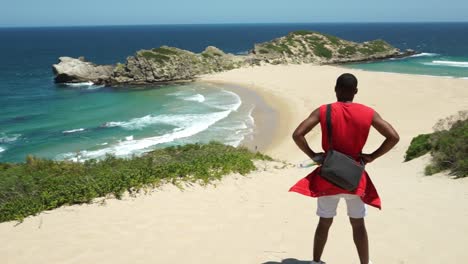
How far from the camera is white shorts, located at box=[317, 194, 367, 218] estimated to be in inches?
161

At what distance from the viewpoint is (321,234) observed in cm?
438

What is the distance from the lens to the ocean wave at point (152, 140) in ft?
77.7

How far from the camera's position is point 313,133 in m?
26.1

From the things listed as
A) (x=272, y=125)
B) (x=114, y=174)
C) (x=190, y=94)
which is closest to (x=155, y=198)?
(x=114, y=174)

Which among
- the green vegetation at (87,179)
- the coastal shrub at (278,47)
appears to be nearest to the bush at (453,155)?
the green vegetation at (87,179)

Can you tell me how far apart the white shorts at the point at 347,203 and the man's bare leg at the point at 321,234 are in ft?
0.31

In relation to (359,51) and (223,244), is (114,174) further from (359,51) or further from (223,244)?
(359,51)

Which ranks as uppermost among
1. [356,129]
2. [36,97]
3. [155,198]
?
[356,129]

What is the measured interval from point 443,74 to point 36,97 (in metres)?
50.2

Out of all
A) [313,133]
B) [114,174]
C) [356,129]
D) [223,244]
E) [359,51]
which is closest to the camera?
[356,129]

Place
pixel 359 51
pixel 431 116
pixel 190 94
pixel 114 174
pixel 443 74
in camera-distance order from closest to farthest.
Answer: pixel 114 174 < pixel 431 116 < pixel 190 94 < pixel 443 74 < pixel 359 51

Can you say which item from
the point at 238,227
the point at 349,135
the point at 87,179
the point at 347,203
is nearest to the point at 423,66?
the point at 87,179

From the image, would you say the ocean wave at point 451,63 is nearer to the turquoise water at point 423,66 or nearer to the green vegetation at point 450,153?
the turquoise water at point 423,66

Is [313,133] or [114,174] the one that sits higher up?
[114,174]
